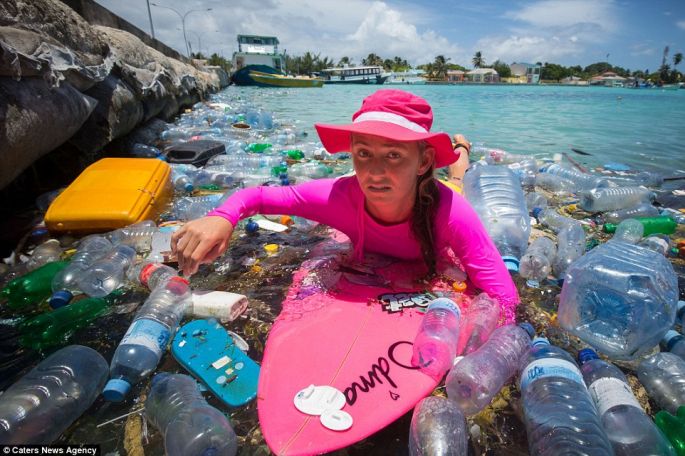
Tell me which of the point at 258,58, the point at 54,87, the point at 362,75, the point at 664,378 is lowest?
the point at 664,378

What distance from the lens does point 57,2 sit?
13.4ft

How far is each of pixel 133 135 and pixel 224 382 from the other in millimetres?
6831

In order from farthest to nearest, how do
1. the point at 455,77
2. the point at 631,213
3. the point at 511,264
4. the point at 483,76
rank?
the point at 455,77 → the point at 483,76 → the point at 631,213 → the point at 511,264

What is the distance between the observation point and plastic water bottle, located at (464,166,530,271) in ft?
10.3

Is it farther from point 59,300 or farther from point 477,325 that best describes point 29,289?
point 477,325

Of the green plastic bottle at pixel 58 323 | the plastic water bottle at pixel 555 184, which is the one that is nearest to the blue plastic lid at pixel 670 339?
the green plastic bottle at pixel 58 323

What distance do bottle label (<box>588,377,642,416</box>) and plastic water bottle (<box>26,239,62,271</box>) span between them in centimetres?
366

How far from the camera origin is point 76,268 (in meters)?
2.51

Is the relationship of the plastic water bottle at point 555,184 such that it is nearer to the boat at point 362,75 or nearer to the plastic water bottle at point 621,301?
the plastic water bottle at point 621,301

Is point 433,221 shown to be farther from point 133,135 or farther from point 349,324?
point 133,135

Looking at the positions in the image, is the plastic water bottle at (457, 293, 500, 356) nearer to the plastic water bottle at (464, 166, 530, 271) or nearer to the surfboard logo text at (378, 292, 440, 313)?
the surfboard logo text at (378, 292, 440, 313)

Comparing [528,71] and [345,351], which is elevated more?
[528,71]

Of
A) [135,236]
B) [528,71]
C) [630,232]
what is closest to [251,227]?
[135,236]

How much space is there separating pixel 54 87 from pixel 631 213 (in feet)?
19.8
